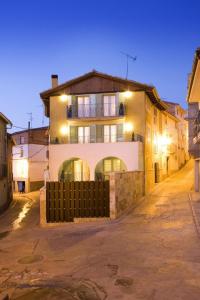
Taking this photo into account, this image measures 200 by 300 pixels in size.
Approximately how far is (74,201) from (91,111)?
1344 centimetres

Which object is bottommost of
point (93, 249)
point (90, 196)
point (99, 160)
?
point (93, 249)

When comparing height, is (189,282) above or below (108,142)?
below

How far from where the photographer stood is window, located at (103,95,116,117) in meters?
29.0

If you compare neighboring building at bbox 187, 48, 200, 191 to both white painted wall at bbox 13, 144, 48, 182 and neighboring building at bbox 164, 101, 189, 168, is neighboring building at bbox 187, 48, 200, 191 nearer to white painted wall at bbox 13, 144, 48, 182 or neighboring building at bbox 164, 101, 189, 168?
neighboring building at bbox 164, 101, 189, 168

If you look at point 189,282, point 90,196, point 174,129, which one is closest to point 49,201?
point 90,196

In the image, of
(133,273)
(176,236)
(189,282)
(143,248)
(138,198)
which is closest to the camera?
(189,282)

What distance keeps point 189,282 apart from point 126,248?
353 centimetres

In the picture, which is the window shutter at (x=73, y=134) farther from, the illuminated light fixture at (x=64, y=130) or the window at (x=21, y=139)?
the window at (x=21, y=139)

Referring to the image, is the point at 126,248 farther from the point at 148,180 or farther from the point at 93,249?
the point at 148,180

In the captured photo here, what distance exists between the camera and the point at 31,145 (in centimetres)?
4216

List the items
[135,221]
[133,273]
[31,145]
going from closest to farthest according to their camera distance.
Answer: [133,273] → [135,221] → [31,145]

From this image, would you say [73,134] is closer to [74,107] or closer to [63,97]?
[74,107]

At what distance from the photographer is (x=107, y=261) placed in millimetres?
9930

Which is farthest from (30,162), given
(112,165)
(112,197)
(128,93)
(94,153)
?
(112,197)
